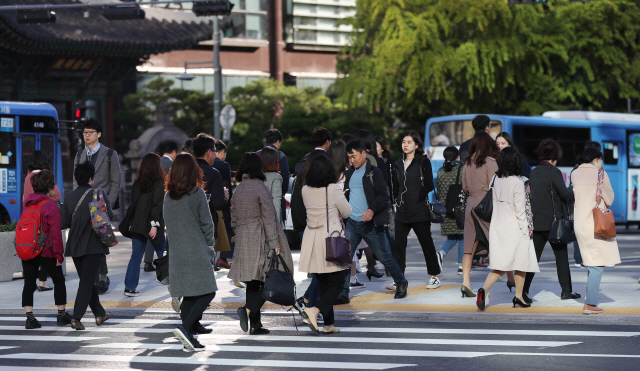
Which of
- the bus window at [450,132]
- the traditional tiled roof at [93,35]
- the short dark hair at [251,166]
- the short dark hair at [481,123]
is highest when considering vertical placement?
the traditional tiled roof at [93,35]

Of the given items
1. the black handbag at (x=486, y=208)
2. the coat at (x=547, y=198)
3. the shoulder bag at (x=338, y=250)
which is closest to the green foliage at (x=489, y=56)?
the coat at (x=547, y=198)

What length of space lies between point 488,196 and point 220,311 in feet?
10.6

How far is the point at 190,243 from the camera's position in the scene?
25.9 ft

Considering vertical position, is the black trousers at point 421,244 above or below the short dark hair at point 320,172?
below

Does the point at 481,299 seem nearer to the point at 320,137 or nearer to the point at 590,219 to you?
the point at 590,219

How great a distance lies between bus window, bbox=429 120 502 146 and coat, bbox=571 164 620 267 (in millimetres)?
15954

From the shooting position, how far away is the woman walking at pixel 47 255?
364 inches

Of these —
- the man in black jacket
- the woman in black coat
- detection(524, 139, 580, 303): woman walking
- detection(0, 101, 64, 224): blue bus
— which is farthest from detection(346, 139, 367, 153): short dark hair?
detection(0, 101, 64, 224): blue bus

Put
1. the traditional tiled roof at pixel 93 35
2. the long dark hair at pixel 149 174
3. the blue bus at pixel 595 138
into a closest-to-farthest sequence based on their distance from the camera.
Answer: the long dark hair at pixel 149 174 < the blue bus at pixel 595 138 < the traditional tiled roof at pixel 93 35

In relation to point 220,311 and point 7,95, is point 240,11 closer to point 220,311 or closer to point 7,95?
point 7,95

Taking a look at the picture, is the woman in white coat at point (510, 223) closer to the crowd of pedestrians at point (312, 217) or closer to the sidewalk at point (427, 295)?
the crowd of pedestrians at point (312, 217)

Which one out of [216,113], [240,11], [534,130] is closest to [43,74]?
[216,113]

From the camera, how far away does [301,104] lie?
32469 millimetres

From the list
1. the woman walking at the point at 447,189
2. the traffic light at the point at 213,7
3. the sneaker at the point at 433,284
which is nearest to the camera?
the sneaker at the point at 433,284
